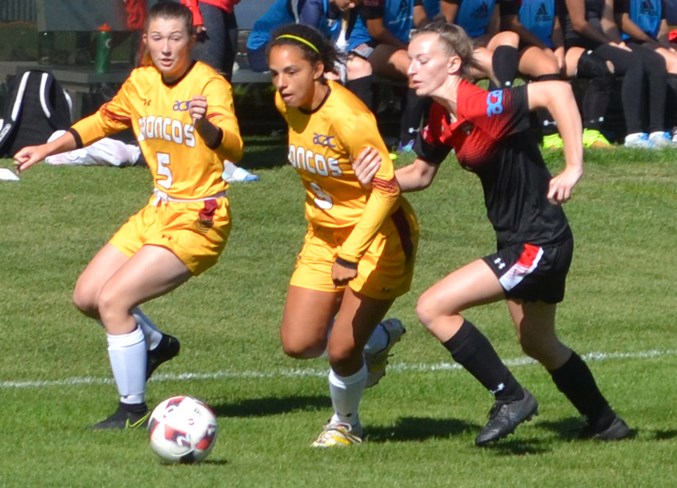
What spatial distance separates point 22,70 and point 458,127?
27.0 ft

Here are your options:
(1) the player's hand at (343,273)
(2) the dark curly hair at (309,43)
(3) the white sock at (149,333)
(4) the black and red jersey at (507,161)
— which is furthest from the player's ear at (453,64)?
(3) the white sock at (149,333)

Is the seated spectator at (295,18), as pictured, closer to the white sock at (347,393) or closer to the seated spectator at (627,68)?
the seated spectator at (627,68)

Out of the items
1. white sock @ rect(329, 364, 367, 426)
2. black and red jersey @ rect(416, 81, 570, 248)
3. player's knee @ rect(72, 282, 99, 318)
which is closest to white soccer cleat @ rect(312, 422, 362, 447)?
white sock @ rect(329, 364, 367, 426)

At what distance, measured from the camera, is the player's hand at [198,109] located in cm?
625

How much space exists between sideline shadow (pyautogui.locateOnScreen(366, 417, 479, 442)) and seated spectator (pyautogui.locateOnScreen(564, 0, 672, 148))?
7.50 meters

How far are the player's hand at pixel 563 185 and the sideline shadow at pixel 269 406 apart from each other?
2122 mm

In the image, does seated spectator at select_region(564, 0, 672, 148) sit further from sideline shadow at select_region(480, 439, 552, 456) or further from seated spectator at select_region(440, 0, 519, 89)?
sideline shadow at select_region(480, 439, 552, 456)

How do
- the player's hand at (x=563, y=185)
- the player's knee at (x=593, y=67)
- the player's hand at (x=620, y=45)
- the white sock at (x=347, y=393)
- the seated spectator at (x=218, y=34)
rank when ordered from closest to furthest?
the player's hand at (x=563, y=185)
the white sock at (x=347, y=393)
the seated spectator at (x=218, y=34)
the player's knee at (x=593, y=67)
the player's hand at (x=620, y=45)

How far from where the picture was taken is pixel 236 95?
14914mm

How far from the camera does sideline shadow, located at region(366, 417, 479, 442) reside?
6727 millimetres

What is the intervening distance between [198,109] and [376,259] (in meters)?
1.02

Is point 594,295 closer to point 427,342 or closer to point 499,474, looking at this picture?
A: point 427,342

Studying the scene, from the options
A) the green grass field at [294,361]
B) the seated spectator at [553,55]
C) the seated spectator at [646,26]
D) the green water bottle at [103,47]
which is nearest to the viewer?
the green grass field at [294,361]

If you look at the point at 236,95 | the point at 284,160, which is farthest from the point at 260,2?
the point at 284,160
